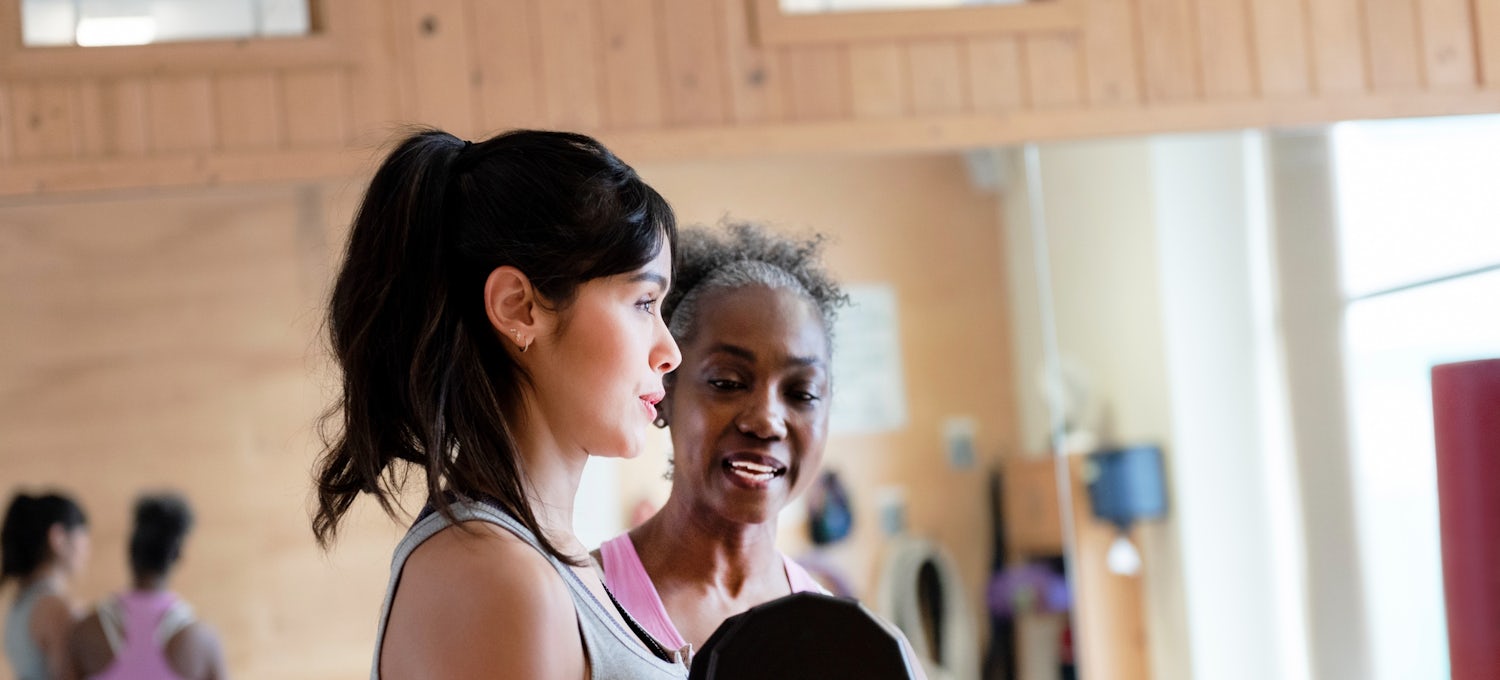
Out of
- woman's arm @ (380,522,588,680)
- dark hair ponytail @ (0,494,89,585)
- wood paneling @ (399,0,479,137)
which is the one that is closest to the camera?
woman's arm @ (380,522,588,680)

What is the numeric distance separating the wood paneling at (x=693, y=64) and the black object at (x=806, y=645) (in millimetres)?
2723

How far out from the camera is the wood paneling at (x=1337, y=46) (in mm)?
3762

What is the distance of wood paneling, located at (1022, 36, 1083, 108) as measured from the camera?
3.67 metres

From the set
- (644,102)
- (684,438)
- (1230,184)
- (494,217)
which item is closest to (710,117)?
(644,102)

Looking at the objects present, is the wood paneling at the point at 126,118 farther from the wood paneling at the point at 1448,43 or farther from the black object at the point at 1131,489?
the wood paneling at the point at 1448,43

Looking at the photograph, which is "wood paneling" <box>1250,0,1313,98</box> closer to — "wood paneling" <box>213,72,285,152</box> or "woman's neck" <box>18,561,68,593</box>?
"wood paneling" <box>213,72,285,152</box>

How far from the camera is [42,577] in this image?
10.8ft

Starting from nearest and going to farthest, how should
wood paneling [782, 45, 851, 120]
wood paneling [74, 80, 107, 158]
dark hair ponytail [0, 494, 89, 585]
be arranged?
dark hair ponytail [0, 494, 89, 585] → wood paneling [74, 80, 107, 158] → wood paneling [782, 45, 851, 120]

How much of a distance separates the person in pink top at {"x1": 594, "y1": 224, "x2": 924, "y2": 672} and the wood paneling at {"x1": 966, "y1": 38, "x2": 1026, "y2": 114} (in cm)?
225

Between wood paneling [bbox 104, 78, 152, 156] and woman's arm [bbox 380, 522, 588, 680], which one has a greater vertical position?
wood paneling [bbox 104, 78, 152, 156]

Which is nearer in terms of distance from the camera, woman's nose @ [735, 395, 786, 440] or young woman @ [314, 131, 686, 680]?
young woman @ [314, 131, 686, 680]

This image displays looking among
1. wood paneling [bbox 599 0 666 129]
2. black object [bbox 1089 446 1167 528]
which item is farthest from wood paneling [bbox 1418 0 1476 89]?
wood paneling [bbox 599 0 666 129]

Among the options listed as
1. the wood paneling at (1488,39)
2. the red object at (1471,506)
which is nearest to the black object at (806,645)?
the red object at (1471,506)

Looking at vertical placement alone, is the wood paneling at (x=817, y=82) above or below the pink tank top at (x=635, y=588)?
above
